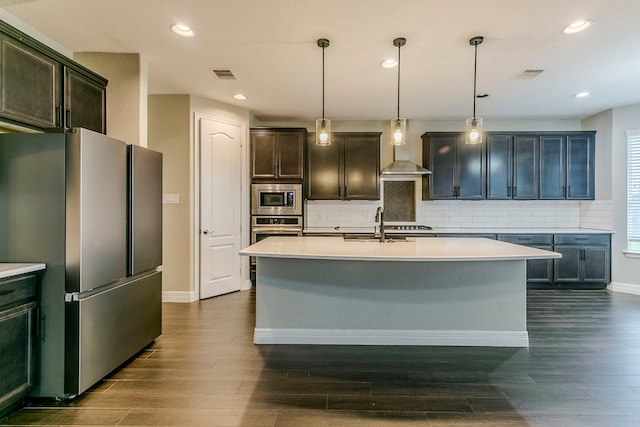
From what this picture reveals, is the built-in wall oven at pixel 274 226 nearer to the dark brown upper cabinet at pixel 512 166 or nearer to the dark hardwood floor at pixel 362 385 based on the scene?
the dark hardwood floor at pixel 362 385

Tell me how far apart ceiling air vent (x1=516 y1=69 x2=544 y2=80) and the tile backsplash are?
7.31 ft

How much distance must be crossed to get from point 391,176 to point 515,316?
3.04 meters

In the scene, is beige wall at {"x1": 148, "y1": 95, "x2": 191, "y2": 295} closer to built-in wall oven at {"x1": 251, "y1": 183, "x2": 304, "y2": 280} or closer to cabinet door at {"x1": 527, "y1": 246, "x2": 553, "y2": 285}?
built-in wall oven at {"x1": 251, "y1": 183, "x2": 304, "y2": 280}

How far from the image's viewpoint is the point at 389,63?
3.23 m

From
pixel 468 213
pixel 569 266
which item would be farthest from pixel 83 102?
pixel 569 266

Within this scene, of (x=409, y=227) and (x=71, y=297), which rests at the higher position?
(x=409, y=227)

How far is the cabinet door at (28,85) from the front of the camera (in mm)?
2094

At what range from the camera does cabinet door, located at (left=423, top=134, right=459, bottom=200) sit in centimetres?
512

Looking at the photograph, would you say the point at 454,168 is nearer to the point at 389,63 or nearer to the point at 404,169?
the point at 404,169

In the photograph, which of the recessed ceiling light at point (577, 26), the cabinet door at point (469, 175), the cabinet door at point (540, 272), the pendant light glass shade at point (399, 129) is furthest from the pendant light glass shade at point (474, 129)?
the cabinet door at point (540, 272)

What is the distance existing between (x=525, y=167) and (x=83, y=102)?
569 cm

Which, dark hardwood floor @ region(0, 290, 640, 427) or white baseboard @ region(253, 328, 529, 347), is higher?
white baseboard @ region(253, 328, 529, 347)

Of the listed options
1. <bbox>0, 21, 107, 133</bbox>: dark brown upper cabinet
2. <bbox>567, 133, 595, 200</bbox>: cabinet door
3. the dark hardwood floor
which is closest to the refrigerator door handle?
the dark hardwood floor

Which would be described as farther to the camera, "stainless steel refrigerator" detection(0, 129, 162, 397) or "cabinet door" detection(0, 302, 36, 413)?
"stainless steel refrigerator" detection(0, 129, 162, 397)
